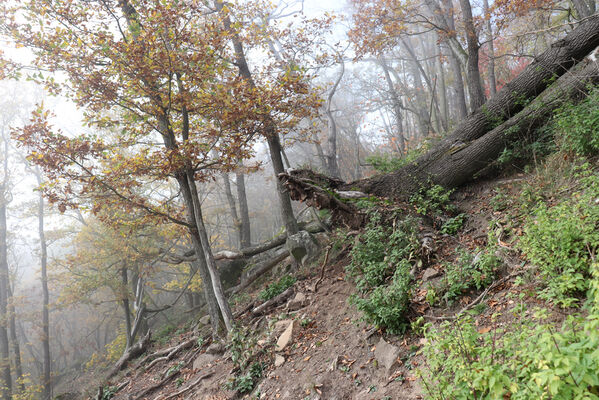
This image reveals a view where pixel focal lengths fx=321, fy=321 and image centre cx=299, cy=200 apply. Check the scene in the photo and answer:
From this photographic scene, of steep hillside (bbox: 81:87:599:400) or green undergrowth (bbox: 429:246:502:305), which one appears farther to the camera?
green undergrowth (bbox: 429:246:502:305)

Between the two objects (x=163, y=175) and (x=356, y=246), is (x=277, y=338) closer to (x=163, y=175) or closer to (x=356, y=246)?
(x=356, y=246)

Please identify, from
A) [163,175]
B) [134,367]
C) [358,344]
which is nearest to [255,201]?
[134,367]

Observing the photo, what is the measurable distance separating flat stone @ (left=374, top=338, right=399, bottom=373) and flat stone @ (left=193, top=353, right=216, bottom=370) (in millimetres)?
4216

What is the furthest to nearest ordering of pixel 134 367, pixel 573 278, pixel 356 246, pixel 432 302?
pixel 134 367 → pixel 356 246 → pixel 432 302 → pixel 573 278

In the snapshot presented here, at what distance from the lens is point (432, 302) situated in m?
3.83

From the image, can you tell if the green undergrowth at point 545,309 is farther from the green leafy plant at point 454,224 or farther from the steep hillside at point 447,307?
the green leafy plant at point 454,224

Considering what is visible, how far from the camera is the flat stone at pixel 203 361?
6.70 metres

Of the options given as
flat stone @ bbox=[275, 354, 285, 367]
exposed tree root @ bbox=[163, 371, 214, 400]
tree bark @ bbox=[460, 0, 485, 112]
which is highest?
tree bark @ bbox=[460, 0, 485, 112]

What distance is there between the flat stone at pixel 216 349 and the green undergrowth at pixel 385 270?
326 cm

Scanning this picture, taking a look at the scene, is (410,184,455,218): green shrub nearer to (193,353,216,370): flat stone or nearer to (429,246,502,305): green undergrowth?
(429,246,502,305): green undergrowth

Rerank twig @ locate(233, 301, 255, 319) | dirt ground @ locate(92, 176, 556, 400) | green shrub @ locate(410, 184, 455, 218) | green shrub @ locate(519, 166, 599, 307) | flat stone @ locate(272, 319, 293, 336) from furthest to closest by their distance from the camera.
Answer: twig @ locate(233, 301, 255, 319) → green shrub @ locate(410, 184, 455, 218) → flat stone @ locate(272, 319, 293, 336) → dirt ground @ locate(92, 176, 556, 400) → green shrub @ locate(519, 166, 599, 307)

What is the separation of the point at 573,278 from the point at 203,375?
6.03m

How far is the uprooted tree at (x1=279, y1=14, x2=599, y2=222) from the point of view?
5684 mm

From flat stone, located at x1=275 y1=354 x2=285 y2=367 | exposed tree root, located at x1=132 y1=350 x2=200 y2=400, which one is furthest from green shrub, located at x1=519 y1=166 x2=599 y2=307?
exposed tree root, located at x1=132 y1=350 x2=200 y2=400
